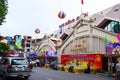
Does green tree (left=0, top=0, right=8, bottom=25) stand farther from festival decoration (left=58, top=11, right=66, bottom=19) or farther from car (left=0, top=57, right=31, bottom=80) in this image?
festival decoration (left=58, top=11, right=66, bottom=19)

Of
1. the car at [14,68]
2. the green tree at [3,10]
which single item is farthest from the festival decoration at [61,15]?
the car at [14,68]

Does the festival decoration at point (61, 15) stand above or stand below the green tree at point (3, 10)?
above

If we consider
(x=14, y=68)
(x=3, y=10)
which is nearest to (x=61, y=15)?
(x=3, y=10)

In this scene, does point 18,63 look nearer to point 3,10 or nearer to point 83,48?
point 3,10

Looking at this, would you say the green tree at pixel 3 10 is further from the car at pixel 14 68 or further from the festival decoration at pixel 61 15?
the festival decoration at pixel 61 15

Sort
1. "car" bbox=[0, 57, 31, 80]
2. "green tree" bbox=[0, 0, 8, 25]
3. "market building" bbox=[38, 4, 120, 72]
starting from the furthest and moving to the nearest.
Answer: "market building" bbox=[38, 4, 120, 72] → "green tree" bbox=[0, 0, 8, 25] → "car" bbox=[0, 57, 31, 80]

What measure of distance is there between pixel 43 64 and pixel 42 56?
504 cm

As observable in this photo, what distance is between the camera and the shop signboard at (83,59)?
3444 centimetres

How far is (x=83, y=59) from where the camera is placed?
38969 mm

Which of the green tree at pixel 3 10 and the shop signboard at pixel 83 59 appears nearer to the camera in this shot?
the green tree at pixel 3 10

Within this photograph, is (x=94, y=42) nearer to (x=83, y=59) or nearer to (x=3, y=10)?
(x=83, y=59)

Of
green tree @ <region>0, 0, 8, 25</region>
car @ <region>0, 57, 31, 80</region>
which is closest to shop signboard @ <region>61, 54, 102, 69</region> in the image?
green tree @ <region>0, 0, 8, 25</region>

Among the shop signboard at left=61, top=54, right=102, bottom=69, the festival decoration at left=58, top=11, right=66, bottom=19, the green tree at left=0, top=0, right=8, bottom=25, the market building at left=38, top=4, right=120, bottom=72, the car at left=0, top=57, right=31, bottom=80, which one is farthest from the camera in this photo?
the festival decoration at left=58, top=11, right=66, bottom=19

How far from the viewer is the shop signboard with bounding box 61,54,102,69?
1356 inches
